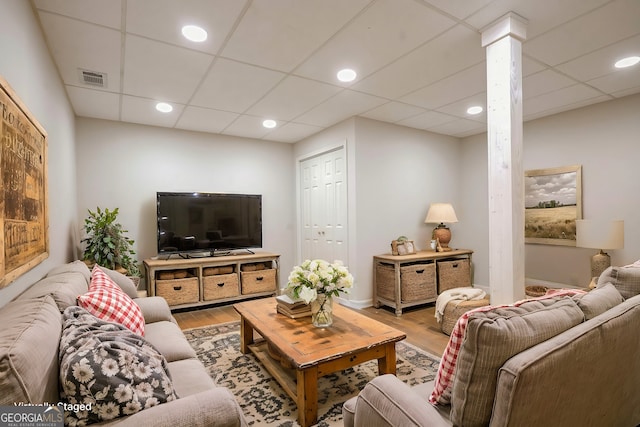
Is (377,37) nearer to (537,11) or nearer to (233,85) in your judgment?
(537,11)

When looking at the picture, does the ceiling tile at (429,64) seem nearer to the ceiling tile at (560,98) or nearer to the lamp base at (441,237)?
the ceiling tile at (560,98)

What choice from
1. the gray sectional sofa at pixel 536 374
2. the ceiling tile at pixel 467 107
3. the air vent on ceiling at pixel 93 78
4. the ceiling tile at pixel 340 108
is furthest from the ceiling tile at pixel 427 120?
the air vent on ceiling at pixel 93 78

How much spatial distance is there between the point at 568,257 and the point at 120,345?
475 centimetres

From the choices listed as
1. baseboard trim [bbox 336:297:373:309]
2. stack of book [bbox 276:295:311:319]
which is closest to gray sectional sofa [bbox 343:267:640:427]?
stack of book [bbox 276:295:311:319]

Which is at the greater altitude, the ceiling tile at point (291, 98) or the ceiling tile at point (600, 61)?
the ceiling tile at point (291, 98)

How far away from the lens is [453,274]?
4.38 metres

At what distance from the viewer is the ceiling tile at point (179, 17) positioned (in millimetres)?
1900

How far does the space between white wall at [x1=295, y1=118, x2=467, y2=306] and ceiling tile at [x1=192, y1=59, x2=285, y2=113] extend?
53.7 inches

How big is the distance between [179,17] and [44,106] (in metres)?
1.13

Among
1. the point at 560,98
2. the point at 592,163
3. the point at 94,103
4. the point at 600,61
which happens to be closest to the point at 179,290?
the point at 94,103

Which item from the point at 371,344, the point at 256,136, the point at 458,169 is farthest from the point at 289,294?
the point at 458,169

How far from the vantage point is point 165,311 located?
8.04 ft

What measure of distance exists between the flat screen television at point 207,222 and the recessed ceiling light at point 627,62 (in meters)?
4.14

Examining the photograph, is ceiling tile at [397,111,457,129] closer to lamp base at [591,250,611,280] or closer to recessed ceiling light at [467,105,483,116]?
recessed ceiling light at [467,105,483,116]
